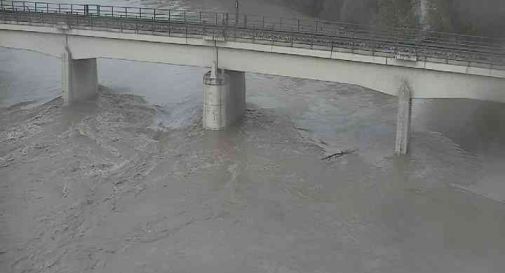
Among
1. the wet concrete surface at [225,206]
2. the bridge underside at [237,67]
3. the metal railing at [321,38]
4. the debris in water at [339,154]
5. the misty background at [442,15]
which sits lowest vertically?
the wet concrete surface at [225,206]

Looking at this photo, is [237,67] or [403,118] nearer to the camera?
[403,118]

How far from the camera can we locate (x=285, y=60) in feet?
106

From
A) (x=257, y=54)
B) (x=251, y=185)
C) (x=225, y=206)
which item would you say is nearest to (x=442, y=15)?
(x=257, y=54)

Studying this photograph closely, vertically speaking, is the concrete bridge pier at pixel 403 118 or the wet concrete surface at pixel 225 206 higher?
the concrete bridge pier at pixel 403 118

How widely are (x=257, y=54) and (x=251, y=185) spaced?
316 inches

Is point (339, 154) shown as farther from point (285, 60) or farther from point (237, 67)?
point (237, 67)

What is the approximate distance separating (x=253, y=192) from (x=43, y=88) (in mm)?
20237

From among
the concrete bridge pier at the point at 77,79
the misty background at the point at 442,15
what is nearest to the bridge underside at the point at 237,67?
the concrete bridge pier at the point at 77,79

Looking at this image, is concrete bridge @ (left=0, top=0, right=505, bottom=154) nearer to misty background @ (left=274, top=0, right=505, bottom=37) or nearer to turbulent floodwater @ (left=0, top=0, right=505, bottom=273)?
turbulent floodwater @ (left=0, top=0, right=505, bottom=273)

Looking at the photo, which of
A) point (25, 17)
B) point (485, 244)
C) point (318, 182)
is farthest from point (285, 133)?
point (25, 17)

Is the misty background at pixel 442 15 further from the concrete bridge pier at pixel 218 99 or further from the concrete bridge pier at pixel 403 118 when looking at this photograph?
the concrete bridge pier at pixel 218 99

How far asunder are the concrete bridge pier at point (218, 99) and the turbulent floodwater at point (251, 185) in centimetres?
90

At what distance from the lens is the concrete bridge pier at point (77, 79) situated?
37.6 metres

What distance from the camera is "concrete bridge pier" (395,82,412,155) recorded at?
96.9 feet
